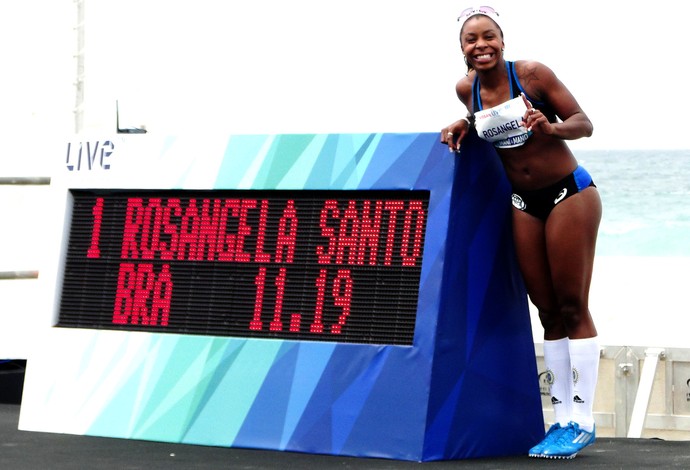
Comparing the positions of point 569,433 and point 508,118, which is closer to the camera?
point 508,118

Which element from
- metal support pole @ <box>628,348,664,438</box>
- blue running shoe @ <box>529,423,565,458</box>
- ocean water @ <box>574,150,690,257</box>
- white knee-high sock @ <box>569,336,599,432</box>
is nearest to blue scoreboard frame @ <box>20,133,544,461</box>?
blue running shoe @ <box>529,423,565,458</box>

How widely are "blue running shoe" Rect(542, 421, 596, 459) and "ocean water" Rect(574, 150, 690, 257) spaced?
8774 millimetres

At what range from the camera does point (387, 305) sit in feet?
13.8

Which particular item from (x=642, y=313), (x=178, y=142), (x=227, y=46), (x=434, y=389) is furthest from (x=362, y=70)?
(x=434, y=389)

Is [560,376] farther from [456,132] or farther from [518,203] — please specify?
[456,132]

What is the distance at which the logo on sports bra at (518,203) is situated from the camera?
13.6ft

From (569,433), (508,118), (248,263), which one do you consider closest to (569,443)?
(569,433)

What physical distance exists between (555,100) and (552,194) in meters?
0.30

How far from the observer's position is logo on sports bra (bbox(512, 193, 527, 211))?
4145 millimetres

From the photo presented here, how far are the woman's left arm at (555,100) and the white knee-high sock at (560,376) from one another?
72 cm

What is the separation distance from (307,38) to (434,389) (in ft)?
19.7

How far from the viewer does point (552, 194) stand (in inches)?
160

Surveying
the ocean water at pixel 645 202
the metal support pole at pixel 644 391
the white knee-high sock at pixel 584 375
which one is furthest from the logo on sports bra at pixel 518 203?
the ocean water at pixel 645 202

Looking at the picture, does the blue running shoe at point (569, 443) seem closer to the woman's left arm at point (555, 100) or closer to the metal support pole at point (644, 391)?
the woman's left arm at point (555, 100)
